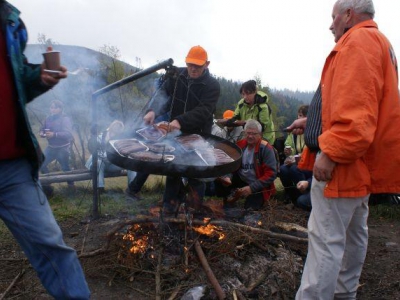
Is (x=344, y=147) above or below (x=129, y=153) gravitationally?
above

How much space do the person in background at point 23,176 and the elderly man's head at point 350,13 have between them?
2.09m

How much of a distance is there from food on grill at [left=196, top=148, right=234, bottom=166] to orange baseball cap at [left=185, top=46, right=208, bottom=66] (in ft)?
4.68

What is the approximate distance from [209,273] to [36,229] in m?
1.72

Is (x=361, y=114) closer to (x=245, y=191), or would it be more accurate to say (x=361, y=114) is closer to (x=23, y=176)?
(x=23, y=176)

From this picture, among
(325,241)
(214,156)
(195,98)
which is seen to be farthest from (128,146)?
(325,241)

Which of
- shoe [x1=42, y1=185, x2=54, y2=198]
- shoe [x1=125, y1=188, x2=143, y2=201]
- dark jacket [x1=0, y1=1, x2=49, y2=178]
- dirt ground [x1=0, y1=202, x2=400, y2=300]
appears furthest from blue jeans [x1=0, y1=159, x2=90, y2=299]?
shoe [x1=42, y1=185, x2=54, y2=198]

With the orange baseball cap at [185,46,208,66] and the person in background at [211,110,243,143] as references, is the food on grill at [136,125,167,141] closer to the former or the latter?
the orange baseball cap at [185,46,208,66]

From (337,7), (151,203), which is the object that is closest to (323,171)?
(337,7)

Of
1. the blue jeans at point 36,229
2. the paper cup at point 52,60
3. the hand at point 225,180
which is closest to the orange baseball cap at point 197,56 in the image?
the hand at point 225,180

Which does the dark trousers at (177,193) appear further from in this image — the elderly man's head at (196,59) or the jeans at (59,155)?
the jeans at (59,155)

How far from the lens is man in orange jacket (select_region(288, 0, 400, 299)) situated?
2559mm

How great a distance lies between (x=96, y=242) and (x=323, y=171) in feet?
10.1

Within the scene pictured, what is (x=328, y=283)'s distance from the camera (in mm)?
2799

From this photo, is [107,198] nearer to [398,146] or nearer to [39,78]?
[39,78]
